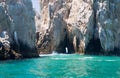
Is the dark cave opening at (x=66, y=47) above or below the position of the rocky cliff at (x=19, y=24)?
below

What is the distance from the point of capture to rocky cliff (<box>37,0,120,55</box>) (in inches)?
3044

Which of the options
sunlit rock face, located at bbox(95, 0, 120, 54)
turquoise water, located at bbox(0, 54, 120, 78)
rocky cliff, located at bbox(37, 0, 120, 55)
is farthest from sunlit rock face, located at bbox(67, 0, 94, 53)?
turquoise water, located at bbox(0, 54, 120, 78)

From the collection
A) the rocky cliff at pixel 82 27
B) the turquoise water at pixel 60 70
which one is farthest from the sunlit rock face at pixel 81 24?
the turquoise water at pixel 60 70

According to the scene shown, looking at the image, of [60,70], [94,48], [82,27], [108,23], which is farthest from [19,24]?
[60,70]

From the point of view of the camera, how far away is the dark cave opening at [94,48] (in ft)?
252

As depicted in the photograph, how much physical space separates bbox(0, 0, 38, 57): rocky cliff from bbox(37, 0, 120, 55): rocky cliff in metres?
14.0

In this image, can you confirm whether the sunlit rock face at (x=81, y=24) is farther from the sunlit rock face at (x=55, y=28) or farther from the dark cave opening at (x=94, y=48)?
the sunlit rock face at (x=55, y=28)

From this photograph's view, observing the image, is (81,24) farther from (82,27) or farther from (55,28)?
(55,28)

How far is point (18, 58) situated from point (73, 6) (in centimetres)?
3390

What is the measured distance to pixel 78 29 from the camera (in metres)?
81.1

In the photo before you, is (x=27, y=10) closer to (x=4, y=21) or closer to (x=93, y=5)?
(x=4, y=21)

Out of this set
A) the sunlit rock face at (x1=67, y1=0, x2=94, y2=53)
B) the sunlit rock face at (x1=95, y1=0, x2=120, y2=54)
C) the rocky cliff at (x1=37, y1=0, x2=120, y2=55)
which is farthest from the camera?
the sunlit rock face at (x1=67, y1=0, x2=94, y2=53)

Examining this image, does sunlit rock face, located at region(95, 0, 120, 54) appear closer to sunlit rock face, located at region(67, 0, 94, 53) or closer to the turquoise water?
sunlit rock face, located at region(67, 0, 94, 53)

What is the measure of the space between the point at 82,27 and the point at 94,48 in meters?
5.65
